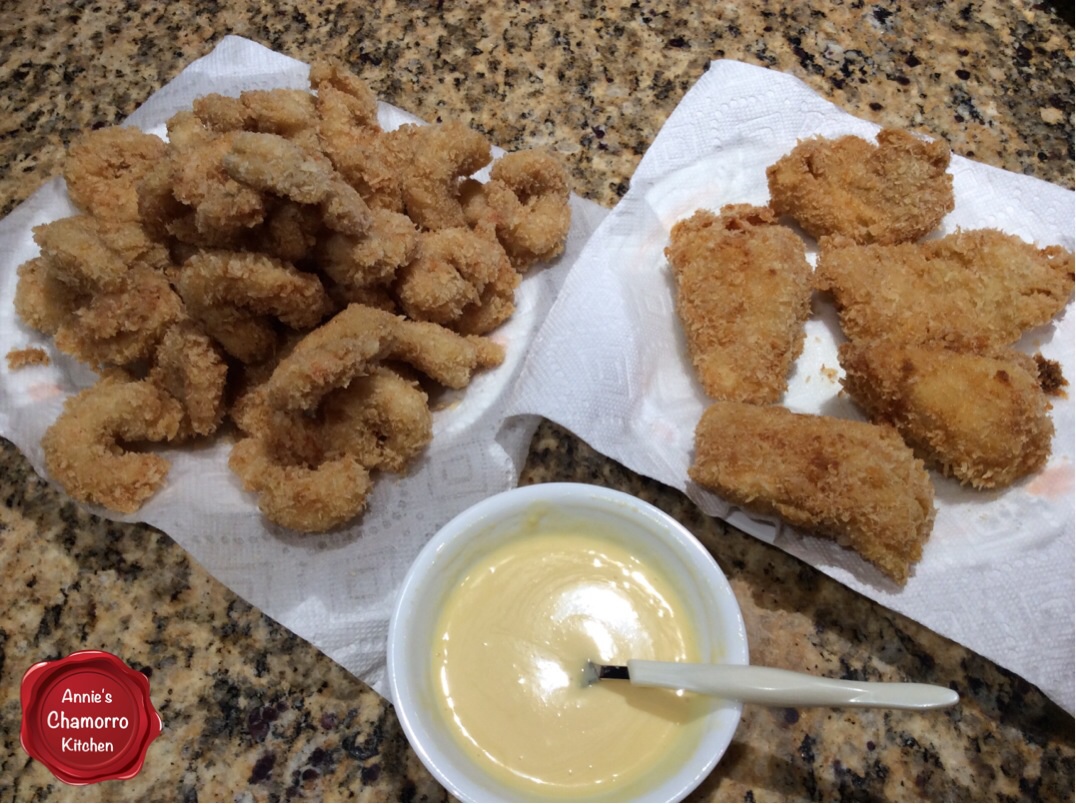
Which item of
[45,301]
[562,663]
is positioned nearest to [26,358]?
[45,301]

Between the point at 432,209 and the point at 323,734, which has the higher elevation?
the point at 432,209

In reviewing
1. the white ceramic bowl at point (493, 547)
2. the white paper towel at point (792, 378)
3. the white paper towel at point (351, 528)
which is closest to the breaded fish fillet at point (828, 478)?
the white paper towel at point (792, 378)

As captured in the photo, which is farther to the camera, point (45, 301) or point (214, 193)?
point (45, 301)

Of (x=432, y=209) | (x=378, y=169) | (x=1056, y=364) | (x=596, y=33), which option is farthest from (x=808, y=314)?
(x=596, y=33)

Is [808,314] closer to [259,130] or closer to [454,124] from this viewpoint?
[454,124]

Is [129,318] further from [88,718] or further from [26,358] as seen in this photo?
[88,718]
